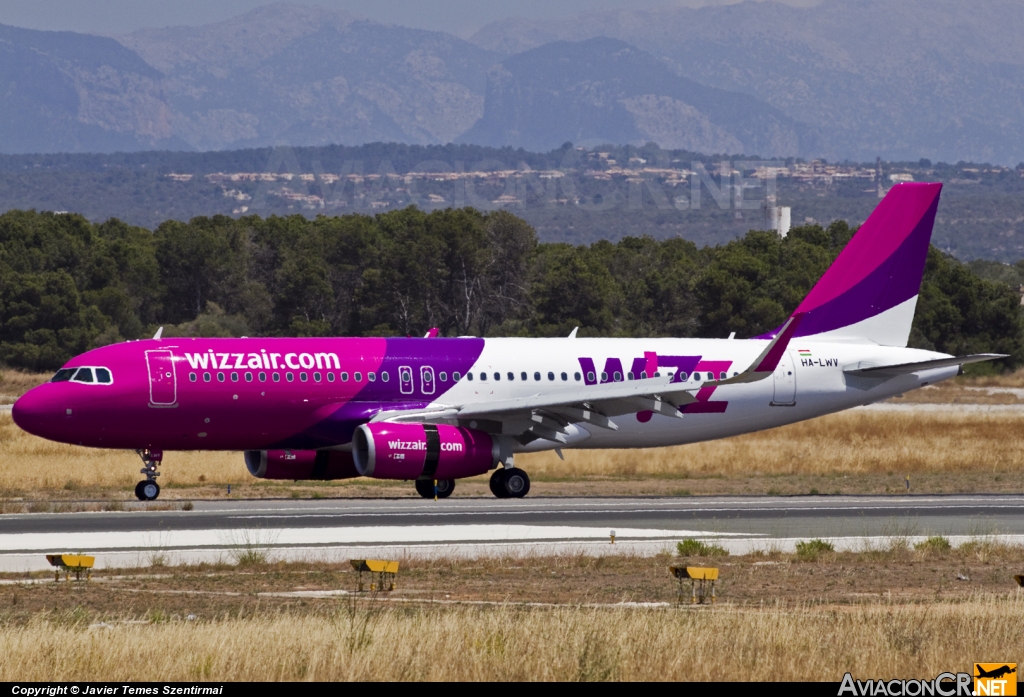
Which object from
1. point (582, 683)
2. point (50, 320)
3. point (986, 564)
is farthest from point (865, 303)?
point (50, 320)

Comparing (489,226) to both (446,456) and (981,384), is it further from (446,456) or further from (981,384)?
(446,456)

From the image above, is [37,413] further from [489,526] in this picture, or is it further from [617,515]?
[617,515]

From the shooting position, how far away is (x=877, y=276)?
40469mm

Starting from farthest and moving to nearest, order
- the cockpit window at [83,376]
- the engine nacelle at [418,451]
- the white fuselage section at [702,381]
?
the white fuselage section at [702,381]
the cockpit window at [83,376]
the engine nacelle at [418,451]

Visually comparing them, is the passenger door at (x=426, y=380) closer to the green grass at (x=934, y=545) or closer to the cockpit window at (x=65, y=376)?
the cockpit window at (x=65, y=376)

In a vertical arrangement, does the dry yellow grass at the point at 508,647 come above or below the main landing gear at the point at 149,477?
below

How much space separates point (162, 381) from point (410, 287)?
6076 centimetres

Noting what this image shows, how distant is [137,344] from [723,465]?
648 inches

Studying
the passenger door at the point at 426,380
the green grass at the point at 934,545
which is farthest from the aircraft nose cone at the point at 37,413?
the green grass at the point at 934,545

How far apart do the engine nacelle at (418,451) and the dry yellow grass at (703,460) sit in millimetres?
7228

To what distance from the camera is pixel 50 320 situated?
87438 mm

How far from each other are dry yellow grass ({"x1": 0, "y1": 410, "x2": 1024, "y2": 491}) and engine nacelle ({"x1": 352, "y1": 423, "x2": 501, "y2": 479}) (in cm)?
723

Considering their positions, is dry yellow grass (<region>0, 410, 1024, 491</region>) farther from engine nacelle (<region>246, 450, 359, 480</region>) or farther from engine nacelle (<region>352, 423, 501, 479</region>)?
engine nacelle (<region>352, 423, 501, 479</region>)

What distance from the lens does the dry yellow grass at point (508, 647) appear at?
14328 mm
